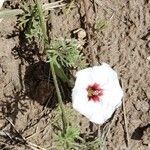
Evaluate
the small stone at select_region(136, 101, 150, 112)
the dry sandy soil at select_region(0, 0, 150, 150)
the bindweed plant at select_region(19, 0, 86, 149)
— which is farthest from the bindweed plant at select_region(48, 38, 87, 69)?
the small stone at select_region(136, 101, 150, 112)

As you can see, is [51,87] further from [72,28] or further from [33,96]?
[72,28]

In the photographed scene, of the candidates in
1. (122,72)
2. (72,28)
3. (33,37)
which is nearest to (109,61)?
(122,72)

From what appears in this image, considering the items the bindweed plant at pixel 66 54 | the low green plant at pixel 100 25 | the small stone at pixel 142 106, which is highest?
the low green plant at pixel 100 25

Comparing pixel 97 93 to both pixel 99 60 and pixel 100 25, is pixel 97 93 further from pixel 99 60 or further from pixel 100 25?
pixel 100 25

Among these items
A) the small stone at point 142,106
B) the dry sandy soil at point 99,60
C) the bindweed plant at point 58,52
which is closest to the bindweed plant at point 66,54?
the bindweed plant at point 58,52

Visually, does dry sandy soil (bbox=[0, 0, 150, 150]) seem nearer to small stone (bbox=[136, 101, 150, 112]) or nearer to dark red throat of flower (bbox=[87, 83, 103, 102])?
small stone (bbox=[136, 101, 150, 112])

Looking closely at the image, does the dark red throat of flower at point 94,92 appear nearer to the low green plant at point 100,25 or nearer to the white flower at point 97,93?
the white flower at point 97,93

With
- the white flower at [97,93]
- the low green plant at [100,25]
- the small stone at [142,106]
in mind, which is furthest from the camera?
the low green plant at [100,25]
